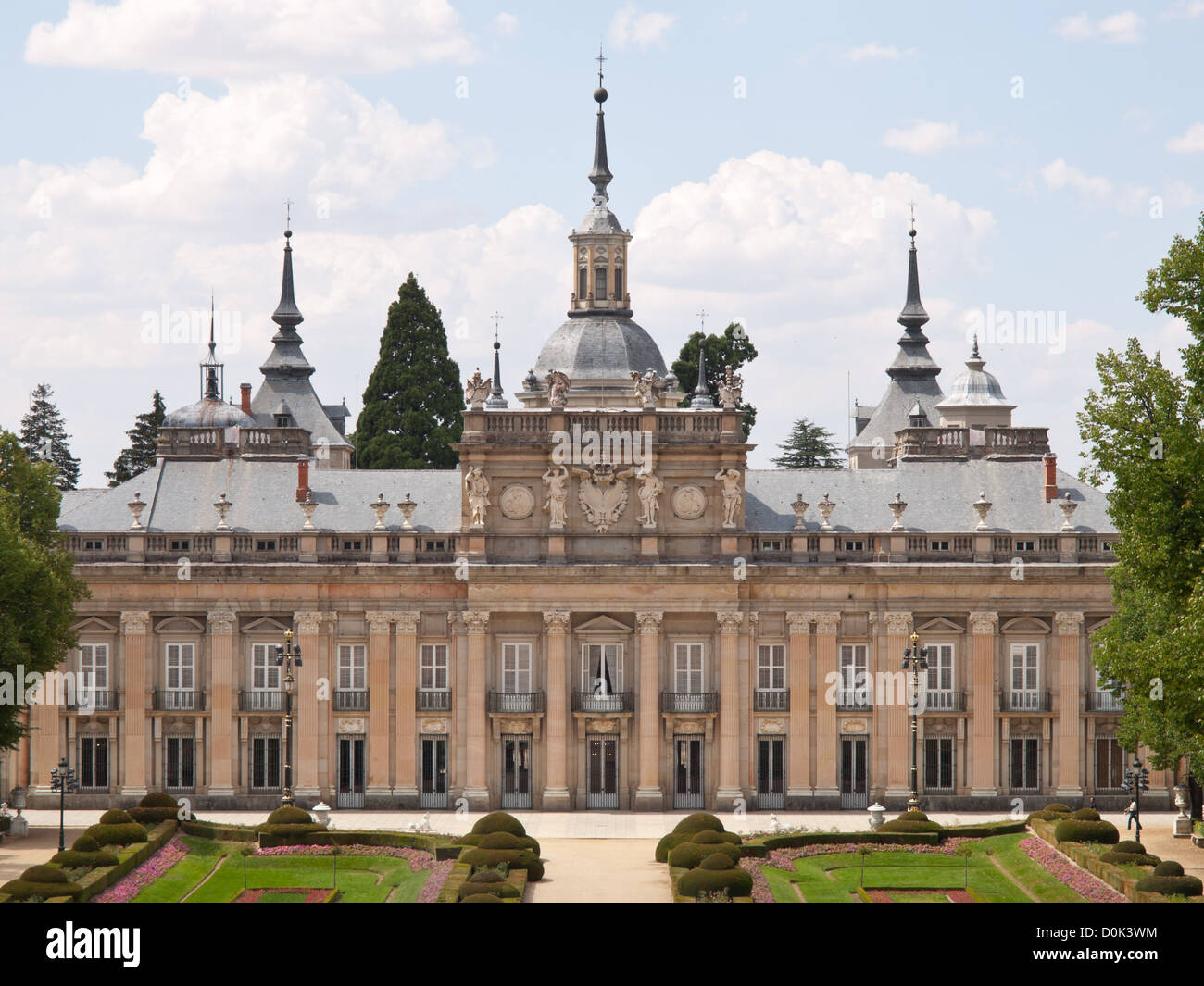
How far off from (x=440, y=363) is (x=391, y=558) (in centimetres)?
4377

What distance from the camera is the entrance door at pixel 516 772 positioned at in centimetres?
7969

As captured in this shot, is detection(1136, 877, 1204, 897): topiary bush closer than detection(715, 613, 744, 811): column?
Yes

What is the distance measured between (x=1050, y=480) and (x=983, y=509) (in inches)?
183

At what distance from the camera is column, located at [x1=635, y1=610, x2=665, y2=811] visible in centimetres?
7919

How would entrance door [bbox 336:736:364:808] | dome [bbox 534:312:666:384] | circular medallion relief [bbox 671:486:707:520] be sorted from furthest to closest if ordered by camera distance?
dome [bbox 534:312:666:384] < circular medallion relief [bbox 671:486:707:520] < entrance door [bbox 336:736:364:808]

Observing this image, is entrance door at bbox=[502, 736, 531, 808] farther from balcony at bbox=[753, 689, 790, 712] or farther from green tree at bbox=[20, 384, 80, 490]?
green tree at bbox=[20, 384, 80, 490]

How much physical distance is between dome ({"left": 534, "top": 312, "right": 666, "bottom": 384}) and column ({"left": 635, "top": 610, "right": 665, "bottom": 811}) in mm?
17980

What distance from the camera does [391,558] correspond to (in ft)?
264

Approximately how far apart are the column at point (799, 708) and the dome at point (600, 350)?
19.0m

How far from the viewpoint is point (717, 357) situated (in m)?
128

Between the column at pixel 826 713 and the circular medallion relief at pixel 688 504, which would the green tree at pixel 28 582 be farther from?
the column at pixel 826 713

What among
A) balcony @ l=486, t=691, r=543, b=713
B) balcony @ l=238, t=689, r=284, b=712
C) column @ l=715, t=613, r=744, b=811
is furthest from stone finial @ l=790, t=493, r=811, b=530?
balcony @ l=238, t=689, r=284, b=712

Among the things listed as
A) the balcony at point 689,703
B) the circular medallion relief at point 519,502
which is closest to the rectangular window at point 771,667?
the balcony at point 689,703
